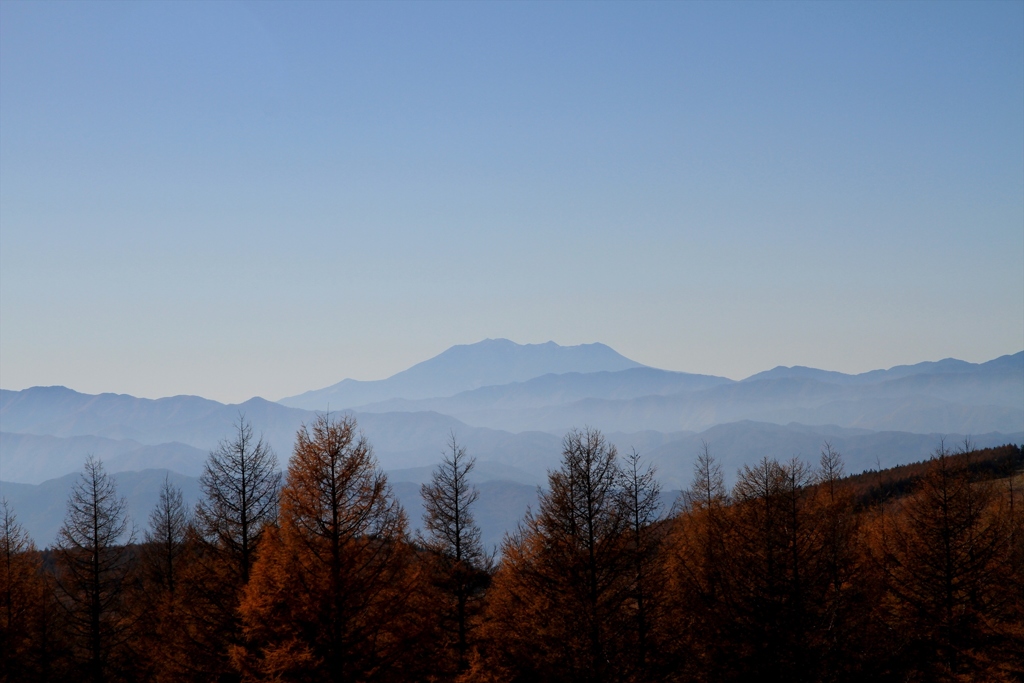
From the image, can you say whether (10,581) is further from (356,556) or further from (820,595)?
(820,595)

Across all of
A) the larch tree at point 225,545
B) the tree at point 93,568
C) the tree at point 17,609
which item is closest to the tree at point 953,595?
the larch tree at point 225,545

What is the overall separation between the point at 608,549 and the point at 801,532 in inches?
420

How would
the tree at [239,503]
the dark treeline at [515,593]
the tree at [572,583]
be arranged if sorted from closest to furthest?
the dark treeline at [515,593], the tree at [572,583], the tree at [239,503]

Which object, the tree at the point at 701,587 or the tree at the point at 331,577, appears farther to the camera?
the tree at the point at 701,587

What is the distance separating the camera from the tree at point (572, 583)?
2683 centimetres

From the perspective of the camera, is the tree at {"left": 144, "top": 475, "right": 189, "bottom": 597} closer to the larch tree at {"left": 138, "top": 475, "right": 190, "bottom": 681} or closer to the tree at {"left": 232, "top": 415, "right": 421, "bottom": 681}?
the larch tree at {"left": 138, "top": 475, "right": 190, "bottom": 681}

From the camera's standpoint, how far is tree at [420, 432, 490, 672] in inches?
1267

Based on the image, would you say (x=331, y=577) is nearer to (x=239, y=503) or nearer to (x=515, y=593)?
(x=239, y=503)

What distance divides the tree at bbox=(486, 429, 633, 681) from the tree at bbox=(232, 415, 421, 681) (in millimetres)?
5991

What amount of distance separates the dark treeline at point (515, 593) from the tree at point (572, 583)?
0.08 meters

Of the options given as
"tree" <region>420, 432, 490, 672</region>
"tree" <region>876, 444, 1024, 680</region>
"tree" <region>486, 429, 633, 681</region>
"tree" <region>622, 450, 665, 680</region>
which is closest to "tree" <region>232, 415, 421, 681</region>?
"tree" <region>486, 429, 633, 681</region>

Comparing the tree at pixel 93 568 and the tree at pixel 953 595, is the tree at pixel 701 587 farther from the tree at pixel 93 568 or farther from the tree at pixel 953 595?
the tree at pixel 93 568

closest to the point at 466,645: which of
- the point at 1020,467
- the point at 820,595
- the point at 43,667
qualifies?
the point at 820,595

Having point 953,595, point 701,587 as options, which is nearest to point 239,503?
point 701,587
